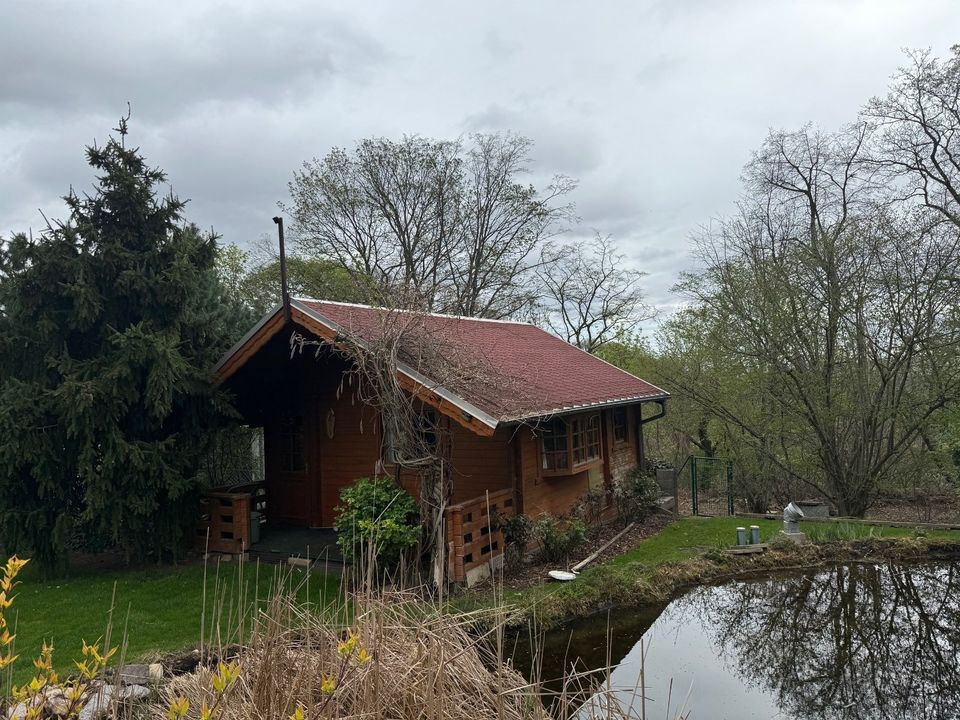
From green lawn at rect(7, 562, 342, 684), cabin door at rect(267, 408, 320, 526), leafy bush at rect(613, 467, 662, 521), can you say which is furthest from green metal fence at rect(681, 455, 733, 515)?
green lawn at rect(7, 562, 342, 684)

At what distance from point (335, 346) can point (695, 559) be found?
5.67 m

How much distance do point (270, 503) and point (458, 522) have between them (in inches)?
191

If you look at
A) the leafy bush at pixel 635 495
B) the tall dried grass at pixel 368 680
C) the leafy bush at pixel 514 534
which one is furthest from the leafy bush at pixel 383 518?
the leafy bush at pixel 635 495

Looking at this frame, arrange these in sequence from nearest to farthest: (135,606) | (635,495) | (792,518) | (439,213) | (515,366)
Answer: (135,606) → (792,518) → (515,366) → (635,495) → (439,213)

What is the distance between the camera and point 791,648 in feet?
22.0

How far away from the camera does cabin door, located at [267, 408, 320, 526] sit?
10.6 metres

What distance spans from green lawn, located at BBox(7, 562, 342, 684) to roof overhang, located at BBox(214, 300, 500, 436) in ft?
7.38

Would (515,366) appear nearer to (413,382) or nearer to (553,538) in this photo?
(553,538)

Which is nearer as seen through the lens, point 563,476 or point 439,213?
point 563,476

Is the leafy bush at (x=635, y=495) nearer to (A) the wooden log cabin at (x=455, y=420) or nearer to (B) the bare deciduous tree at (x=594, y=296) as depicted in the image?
Answer: (A) the wooden log cabin at (x=455, y=420)

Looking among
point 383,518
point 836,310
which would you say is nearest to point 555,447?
point 383,518

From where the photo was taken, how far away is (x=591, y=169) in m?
22.3

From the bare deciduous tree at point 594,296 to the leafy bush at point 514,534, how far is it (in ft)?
53.4

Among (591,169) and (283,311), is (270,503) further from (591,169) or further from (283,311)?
(591,169)
